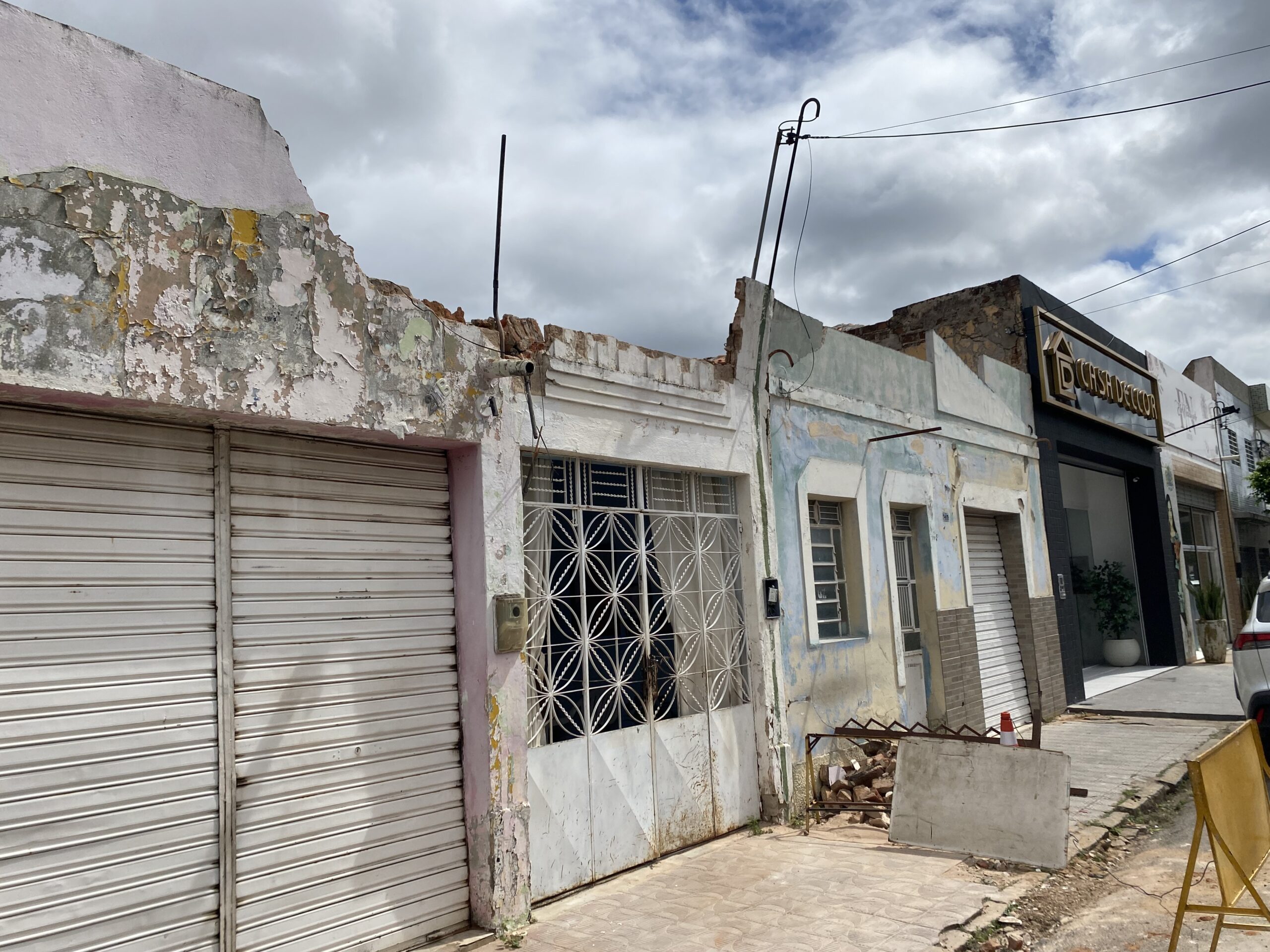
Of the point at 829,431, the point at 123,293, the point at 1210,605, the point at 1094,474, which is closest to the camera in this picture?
the point at 123,293

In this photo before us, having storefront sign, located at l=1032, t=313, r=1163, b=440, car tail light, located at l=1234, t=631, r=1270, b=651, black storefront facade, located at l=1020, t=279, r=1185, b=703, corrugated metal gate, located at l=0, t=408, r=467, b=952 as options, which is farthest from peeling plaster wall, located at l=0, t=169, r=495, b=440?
storefront sign, located at l=1032, t=313, r=1163, b=440

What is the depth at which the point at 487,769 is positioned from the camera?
4.80 metres

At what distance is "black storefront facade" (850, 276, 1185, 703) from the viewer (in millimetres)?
12367

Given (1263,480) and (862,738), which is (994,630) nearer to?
(862,738)

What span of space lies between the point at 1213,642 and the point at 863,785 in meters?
12.3

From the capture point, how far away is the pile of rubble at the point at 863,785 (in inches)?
267

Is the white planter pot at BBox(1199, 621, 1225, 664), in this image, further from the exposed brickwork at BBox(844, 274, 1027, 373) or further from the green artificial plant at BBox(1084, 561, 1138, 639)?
the exposed brickwork at BBox(844, 274, 1027, 373)

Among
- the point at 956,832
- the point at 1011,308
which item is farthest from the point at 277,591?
the point at 1011,308

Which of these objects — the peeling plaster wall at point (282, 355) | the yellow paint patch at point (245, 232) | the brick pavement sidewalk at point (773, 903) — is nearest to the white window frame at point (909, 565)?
the brick pavement sidewalk at point (773, 903)

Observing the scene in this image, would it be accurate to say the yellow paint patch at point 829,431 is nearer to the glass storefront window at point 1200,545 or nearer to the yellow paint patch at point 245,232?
the yellow paint patch at point 245,232

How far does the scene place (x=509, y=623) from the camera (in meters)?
4.93

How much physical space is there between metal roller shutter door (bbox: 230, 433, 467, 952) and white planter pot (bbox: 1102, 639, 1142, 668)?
47.9ft

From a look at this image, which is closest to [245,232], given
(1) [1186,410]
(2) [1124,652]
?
(2) [1124,652]

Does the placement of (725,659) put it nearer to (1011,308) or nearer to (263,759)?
(263,759)
